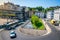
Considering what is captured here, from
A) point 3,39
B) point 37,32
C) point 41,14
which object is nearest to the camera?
point 3,39

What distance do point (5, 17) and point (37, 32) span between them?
5680 millimetres

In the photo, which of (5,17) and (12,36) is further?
(5,17)

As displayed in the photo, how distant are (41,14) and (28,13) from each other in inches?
121

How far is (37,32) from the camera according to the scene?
5.94 m

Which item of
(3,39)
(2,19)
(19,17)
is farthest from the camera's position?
(19,17)

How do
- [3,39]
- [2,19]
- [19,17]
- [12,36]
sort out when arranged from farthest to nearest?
[19,17] → [2,19] → [12,36] → [3,39]

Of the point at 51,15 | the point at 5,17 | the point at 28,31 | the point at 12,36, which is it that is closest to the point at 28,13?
the point at 51,15

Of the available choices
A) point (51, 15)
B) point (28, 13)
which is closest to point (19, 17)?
point (28, 13)

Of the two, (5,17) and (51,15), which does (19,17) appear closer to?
(5,17)

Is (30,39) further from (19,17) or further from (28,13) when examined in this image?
(28,13)

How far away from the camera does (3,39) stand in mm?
4797

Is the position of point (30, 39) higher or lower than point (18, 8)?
lower

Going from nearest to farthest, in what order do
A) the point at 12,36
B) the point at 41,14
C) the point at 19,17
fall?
the point at 12,36 → the point at 19,17 → the point at 41,14

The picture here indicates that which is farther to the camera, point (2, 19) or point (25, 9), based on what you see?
point (25, 9)
